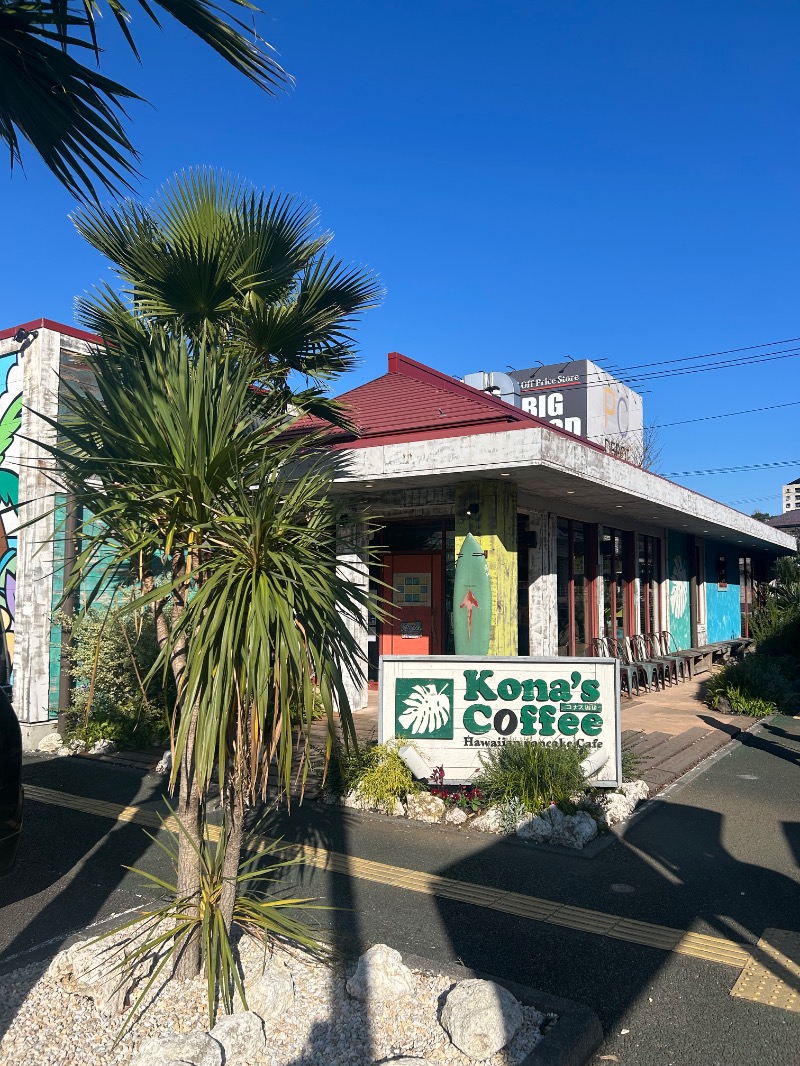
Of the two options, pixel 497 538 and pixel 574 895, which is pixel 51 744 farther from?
pixel 574 895

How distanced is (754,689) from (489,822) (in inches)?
294

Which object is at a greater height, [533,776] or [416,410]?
[416,410]

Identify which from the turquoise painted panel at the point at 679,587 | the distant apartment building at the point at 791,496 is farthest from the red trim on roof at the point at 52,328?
the distant apartment building at the point at 791,496

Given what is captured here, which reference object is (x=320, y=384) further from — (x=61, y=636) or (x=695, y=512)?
(x=695, y=512)

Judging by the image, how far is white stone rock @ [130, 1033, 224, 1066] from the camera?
325 centimetres

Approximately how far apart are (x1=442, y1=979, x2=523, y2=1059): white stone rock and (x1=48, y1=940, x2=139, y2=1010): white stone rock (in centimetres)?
148

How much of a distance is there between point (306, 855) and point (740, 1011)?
10.6 ft

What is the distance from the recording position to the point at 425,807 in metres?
7.24

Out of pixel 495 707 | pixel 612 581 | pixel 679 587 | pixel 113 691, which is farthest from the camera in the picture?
pixel 679 587

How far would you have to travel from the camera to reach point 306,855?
245 inches

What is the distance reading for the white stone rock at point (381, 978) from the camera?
3.83 m

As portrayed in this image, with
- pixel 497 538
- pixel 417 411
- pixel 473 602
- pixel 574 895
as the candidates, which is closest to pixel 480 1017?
pixel 574 895

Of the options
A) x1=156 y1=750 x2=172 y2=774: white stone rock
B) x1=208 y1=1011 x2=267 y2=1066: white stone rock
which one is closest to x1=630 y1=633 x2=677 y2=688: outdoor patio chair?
x1=156 y1=750 x2=172 y2=774: white stone rock

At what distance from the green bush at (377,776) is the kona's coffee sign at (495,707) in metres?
0.18
